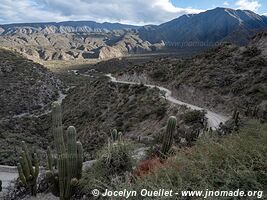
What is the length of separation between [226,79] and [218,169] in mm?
26785

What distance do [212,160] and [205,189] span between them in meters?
1.03

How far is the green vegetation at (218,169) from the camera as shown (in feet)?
20.1

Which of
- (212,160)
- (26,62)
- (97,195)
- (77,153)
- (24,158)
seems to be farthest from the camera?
(26,62)

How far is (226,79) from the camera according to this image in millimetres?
32312

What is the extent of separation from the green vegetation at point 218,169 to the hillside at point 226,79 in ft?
43.9

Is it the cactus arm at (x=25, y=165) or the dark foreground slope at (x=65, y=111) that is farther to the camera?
the dark foreground slope at (x=65, y=111)

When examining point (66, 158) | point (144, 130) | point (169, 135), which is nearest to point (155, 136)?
point (144, 130)

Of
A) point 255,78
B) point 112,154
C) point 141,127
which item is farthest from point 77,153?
point 255,78

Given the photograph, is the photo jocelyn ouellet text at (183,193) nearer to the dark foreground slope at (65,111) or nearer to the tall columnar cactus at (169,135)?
the tall columnar cactus at (169,135)

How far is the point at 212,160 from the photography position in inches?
276

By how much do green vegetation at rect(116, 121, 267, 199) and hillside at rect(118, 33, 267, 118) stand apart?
1337 cm

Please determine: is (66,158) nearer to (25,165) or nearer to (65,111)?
(25,165)

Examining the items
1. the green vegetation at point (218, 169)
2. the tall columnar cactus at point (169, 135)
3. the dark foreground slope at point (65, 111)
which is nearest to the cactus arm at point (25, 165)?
the tall columnar cactus at point (169, 135)

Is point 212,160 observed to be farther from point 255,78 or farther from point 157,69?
point 157,69
